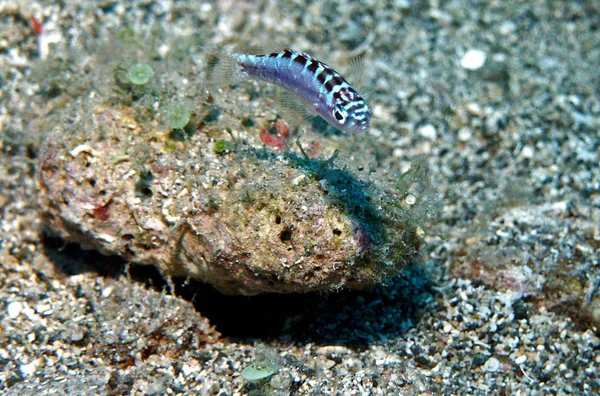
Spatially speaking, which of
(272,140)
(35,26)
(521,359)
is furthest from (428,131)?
(35,26)

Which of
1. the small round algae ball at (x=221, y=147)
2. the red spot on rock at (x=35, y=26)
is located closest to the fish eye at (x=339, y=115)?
the small round algae ball at (x=221, y=147)

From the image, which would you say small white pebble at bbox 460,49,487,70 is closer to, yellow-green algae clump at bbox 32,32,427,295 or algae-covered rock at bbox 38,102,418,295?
yellow-green algae clump at bbox 32,32,427,295

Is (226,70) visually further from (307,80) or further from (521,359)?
(521,359)

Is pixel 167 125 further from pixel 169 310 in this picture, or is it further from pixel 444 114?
pixel 444 114

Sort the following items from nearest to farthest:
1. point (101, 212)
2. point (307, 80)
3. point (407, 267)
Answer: point (307, 80) < point (101, 212) < point (407, 267)

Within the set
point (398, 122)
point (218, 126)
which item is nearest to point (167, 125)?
point (218, 126)

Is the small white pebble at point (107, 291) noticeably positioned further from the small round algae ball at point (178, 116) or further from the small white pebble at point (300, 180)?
the small white pebble at point (300, 180)

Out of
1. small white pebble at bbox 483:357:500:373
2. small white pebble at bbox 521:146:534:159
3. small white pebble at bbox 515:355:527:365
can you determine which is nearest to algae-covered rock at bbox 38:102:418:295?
small white pebble at bbox 483:357:500:373
